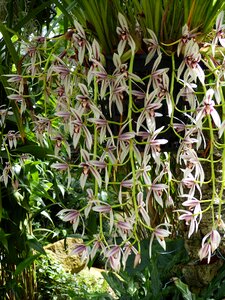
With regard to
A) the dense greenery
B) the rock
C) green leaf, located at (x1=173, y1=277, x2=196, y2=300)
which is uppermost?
the dense greenery

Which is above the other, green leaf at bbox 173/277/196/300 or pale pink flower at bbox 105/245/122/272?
pale pink flower at bbox 105/245/122/272

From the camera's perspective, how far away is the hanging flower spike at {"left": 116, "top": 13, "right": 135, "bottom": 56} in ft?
2.31

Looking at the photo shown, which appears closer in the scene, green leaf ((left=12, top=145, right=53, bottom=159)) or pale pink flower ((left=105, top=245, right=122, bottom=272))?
pale pink flower ((left=105, top=245, right=122, bottom=272))

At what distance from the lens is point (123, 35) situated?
0.71 metres

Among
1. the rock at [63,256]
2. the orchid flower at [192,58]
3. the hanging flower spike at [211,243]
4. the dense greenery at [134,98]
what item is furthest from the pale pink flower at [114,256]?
the rock at [63,256]

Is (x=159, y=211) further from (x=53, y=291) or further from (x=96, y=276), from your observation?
(x=96, y=276)

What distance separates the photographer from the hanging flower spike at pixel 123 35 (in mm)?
706

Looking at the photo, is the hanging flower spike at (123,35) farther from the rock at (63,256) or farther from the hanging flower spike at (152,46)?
the rock at (63,256)

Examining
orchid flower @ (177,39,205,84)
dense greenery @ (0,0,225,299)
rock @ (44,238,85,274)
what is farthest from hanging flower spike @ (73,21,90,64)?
rock @ (44,238,85,274)

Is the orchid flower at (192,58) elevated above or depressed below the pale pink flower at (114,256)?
above

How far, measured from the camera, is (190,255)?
1240 millimetres

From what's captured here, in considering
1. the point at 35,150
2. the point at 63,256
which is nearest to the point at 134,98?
the point at 35,150

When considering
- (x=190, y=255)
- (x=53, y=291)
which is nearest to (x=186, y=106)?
(x=190, y=255)

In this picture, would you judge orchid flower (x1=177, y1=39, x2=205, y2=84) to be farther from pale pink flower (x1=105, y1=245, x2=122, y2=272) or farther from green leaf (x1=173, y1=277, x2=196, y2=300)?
green leaf (x1=173, y1=277, x2=196, y2=300)
